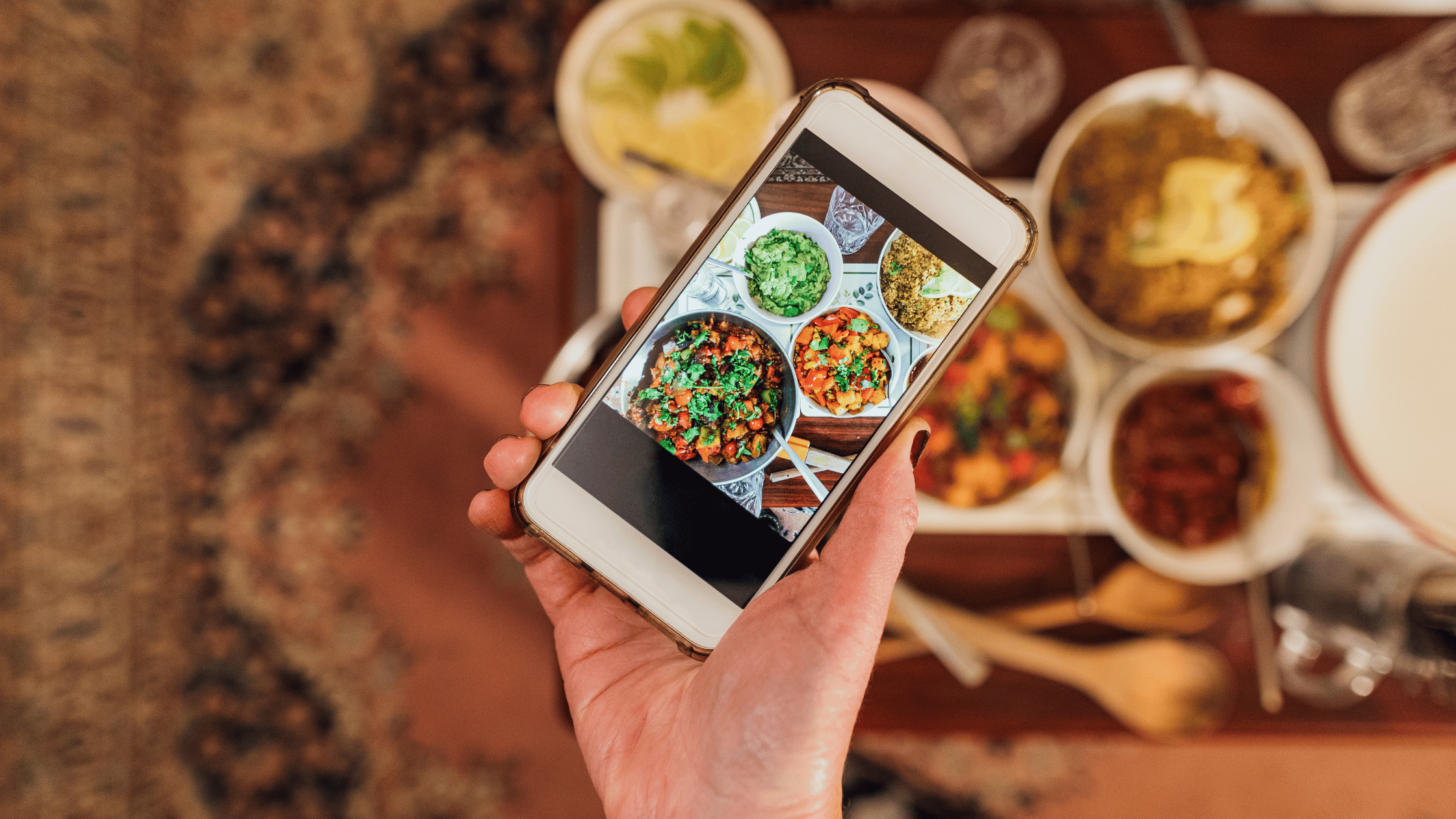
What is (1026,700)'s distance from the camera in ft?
2.98

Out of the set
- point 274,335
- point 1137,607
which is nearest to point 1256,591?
point 1137,607

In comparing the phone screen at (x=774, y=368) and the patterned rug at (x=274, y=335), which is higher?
the phone screen at (x=774, y=368)

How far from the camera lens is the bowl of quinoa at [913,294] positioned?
651mm

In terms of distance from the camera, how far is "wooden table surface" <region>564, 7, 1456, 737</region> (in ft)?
2.90

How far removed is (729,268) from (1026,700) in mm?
689

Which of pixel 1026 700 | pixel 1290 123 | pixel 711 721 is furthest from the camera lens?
pixel 1026 700

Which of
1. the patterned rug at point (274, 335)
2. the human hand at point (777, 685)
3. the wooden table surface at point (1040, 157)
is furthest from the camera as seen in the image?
the patterned rug at point (274, 335)

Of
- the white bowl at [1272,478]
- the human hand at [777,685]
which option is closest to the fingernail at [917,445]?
the human hand at [777,685]

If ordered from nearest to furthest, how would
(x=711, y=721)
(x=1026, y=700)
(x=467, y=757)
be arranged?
(x=711, y=721), (x=1026, y=700), (x=467, y=757)

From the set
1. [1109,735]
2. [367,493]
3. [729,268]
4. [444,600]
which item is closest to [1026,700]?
[1109,735]

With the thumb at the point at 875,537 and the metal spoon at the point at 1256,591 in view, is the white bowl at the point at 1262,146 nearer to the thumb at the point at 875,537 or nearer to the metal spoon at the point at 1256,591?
the metal spoon at the point at 1256,591

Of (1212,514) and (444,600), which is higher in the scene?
(1212,514)

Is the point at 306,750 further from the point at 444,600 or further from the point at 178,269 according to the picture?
the point at 178,269

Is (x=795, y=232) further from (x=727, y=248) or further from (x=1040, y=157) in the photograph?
(x=1040, y=157)
